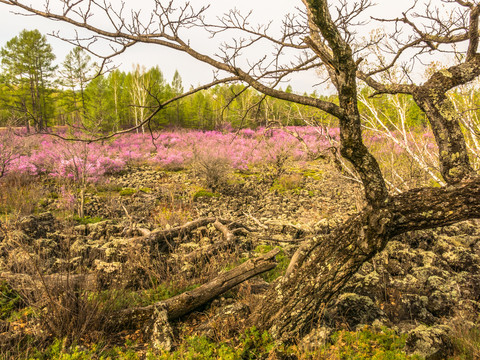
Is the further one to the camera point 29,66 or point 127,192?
point 29,66

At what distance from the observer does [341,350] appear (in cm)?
266

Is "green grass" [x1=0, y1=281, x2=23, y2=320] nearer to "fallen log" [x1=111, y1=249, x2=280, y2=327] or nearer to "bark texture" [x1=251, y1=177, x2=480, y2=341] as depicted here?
"fallen log" [x1=111, y1=249, x2=280, y2=327]

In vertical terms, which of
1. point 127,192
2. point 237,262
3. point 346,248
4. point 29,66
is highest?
point 29,66

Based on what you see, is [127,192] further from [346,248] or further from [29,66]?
[29,66]

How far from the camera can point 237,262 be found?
487 cm

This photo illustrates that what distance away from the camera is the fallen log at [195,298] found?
10.9 feet

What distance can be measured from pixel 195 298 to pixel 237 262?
1429mm

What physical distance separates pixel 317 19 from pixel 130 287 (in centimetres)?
411

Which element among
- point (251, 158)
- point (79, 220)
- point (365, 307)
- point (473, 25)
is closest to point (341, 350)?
point (365, 307)

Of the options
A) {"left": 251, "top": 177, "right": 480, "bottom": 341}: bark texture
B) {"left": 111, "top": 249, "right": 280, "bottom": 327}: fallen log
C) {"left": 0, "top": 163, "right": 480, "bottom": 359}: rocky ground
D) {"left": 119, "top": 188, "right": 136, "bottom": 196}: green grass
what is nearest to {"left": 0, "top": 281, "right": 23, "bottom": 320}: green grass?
{"left": 0, "top": 163, "right": 480, "bottom": 359}: rocky ground

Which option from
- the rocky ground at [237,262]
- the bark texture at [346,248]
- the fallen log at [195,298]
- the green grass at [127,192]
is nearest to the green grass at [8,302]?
the rocky ground at [237,262]

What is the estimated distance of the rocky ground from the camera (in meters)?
3.08

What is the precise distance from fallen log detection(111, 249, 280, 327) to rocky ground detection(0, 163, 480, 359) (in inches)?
7.1

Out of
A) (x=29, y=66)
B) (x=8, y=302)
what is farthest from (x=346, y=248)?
(x=29, y=66)
